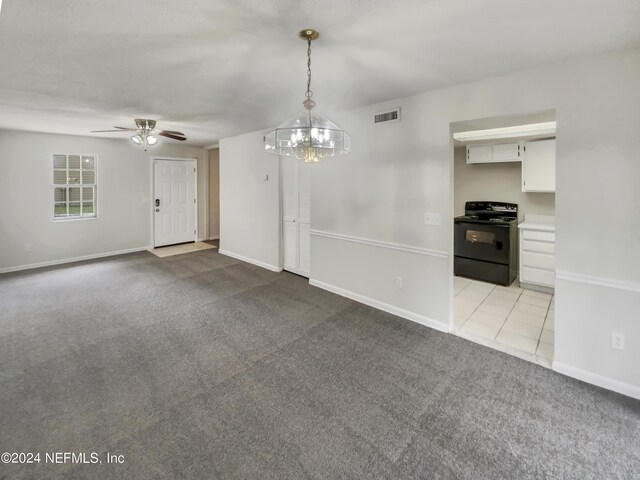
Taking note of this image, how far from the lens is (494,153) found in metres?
4.56

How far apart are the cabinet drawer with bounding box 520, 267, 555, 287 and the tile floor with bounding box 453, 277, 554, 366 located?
153 millimetres

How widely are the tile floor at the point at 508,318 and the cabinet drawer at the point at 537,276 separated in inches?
6.0

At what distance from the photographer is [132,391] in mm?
2232

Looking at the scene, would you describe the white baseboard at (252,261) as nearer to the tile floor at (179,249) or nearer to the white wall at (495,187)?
the tile floor at (179,249)

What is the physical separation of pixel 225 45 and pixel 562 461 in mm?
3219

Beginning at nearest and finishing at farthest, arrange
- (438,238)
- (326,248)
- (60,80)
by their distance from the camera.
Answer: (60,80) → (438,238) → (326,248)

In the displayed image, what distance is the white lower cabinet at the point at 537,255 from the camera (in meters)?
4.03

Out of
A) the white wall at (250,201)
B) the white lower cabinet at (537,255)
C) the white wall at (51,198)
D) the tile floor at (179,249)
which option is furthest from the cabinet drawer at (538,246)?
the white wall at (51,198)

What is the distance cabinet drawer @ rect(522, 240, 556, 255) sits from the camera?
403cm

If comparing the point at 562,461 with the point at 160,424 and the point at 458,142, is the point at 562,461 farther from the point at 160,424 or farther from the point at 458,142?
the point at 458,142

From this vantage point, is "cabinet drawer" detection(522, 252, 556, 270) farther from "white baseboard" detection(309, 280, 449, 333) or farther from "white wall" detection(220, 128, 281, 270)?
"white wall" detection(220, 128, 281, 270)

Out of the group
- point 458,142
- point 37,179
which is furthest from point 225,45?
point 37,179

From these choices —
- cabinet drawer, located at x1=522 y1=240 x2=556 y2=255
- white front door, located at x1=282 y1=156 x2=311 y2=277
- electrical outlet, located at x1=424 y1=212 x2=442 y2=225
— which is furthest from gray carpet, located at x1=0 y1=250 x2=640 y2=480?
cabinet drawer, located at x1=522 y1=240 x2=556 y2=255

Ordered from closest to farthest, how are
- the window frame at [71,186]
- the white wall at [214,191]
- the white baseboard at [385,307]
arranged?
the white baseboard at [385,307]
the window frame at [71,186]
the white wall at [214,191]
